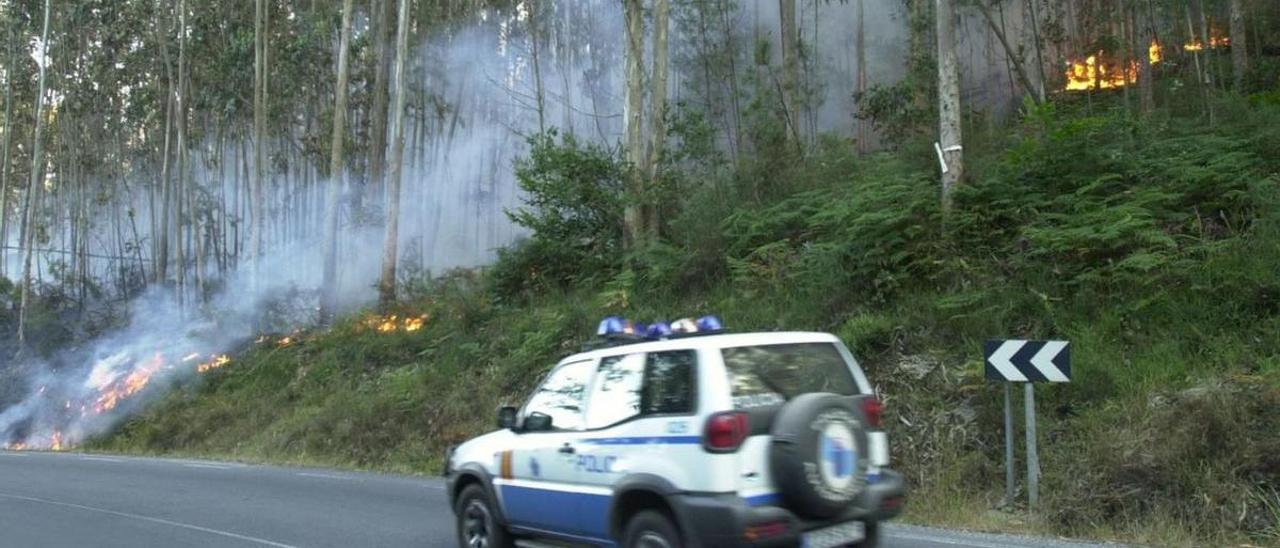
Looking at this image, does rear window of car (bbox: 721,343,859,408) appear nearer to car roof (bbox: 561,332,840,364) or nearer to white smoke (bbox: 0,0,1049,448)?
car roof (bbox: 561,332,840,364)

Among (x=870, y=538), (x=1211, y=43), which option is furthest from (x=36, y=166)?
(x=870, y=538)

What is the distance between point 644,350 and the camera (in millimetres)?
6375

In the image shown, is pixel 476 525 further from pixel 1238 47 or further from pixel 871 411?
pixel 1238 47

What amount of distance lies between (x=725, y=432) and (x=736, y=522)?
0.49 m

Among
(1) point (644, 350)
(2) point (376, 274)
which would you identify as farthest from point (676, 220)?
(2) point (376, 274)

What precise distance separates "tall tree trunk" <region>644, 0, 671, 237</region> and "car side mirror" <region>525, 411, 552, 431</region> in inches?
549

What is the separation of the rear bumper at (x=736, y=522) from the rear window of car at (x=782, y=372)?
1.89ft

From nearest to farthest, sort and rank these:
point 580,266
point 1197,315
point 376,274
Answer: point 1197,315 → point 580,266 → point 376,274

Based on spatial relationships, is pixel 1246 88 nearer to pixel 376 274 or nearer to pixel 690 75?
pixel 690 75

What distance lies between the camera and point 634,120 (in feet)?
69.1

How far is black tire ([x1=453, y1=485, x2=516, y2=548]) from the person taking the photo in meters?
7.44

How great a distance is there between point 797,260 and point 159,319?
93.0 ft

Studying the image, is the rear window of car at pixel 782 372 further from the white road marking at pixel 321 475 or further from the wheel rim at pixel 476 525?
the white road marking at pixel 321 475

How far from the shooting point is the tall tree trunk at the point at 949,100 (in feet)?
47.9
